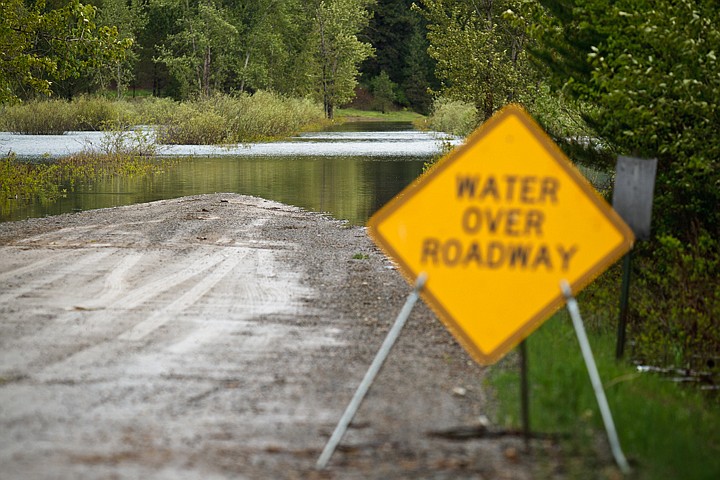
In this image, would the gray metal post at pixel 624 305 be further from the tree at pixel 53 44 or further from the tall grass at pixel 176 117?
the tall grass at pixel 176 117

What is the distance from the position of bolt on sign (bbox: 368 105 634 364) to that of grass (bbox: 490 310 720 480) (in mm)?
823

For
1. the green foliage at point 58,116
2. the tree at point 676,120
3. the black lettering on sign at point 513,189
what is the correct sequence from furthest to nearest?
the green foliage at point 58,116 → the tree at point 676,120 → the black lettering on sign at point 513,189

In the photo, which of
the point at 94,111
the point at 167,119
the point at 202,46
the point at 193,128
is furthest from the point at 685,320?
the point at 202,46

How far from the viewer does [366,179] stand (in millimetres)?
37281

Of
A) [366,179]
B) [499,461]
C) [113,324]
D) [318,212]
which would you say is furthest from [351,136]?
[499,461]

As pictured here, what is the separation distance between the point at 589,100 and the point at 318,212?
39.7ft

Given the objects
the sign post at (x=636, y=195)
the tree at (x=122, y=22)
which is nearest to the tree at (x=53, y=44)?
the sign post at (x=636, y=195)

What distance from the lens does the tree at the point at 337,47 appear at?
101 m

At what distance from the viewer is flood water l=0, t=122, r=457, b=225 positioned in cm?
2869

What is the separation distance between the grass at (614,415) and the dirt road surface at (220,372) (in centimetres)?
35

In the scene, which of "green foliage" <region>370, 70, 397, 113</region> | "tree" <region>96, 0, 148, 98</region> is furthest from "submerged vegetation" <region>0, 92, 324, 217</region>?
"green foliage" <region>370, 70, 397, 113</region>

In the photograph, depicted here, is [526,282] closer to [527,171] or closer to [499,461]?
[527,171]

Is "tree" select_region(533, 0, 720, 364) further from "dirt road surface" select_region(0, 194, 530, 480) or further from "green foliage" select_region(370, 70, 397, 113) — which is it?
"green foliage" select_region(370, 70, 397, 113)

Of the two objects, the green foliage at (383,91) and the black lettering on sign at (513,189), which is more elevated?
the black lettering on sign at (513,189)
